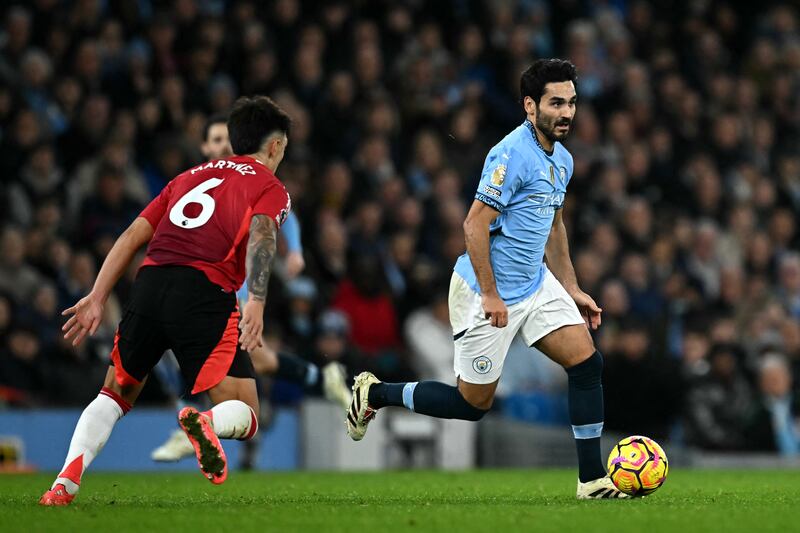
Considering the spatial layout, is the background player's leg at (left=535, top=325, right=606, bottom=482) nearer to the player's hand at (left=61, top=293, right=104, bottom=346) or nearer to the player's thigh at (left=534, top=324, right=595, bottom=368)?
the player's thigh at (left=534, top=324, right=595, bottom=368)

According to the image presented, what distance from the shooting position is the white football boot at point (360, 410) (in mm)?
8578

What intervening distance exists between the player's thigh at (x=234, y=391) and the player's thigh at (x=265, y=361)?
303 centimetres

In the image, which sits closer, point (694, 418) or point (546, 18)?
point (694, 418)

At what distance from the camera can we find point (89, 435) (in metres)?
7.17

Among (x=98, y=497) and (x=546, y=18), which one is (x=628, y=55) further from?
(x=98, y=497)

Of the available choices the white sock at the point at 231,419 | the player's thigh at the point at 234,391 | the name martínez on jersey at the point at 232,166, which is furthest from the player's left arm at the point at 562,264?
the white sock at the point at 231,419

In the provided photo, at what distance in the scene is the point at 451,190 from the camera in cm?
1620

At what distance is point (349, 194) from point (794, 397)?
17.5ft

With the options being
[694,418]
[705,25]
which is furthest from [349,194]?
[705,25]

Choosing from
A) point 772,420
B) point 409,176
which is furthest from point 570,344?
point 409,176

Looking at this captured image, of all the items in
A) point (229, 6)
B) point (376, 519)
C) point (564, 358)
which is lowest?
point (376, 519)

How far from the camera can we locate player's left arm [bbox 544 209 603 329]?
27.5 ft

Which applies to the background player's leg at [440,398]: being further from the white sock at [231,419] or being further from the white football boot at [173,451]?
the white football boot at [173,451]

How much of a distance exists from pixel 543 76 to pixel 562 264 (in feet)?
3.91
